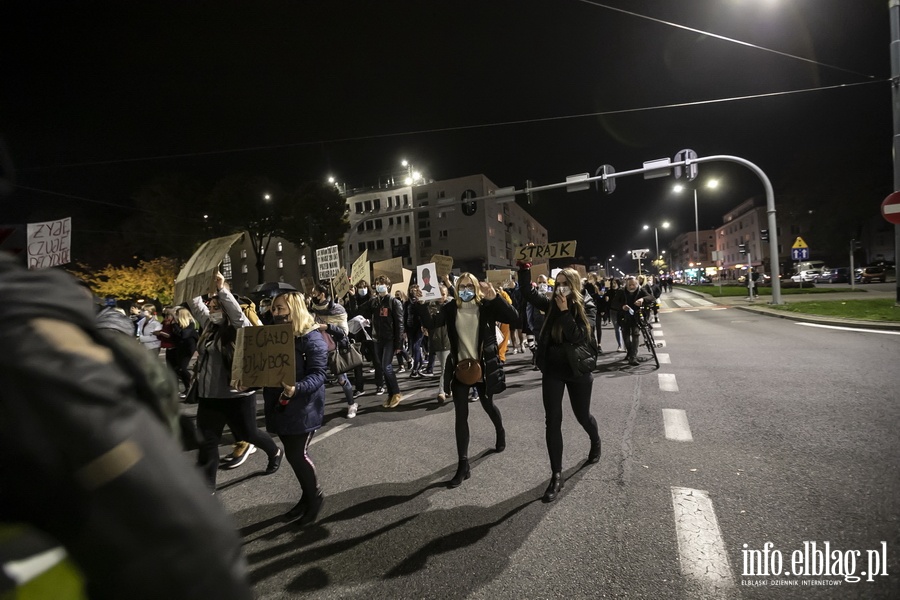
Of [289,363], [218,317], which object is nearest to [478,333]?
[289,363]

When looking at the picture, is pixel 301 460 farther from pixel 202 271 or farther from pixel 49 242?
pixel 49 242

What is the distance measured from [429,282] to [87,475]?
27.7 ft

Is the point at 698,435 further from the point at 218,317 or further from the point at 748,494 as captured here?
the point at 218,317

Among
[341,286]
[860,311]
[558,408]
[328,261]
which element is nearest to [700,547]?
[558,408]

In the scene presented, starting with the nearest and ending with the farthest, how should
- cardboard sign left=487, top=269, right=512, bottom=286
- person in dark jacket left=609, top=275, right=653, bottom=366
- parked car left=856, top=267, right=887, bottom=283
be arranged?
person in dark jacket left=609, top=275, right=653, bottom=366
cardboard sign left=487, top=269, right=512, bottom=286
parked car left=856, top=267, right=887, bottom=283

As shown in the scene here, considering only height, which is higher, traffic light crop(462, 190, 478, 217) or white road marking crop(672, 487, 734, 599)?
traffic light crop(462, 190, 478, 217)

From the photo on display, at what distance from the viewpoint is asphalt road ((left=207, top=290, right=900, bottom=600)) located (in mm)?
2748

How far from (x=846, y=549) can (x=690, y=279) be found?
10506 cm

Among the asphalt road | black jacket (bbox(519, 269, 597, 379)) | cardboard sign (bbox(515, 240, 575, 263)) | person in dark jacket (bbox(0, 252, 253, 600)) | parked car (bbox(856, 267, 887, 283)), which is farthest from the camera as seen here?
parked car (bbox(856, 267, 887, 283))

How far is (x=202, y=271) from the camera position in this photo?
171 inches

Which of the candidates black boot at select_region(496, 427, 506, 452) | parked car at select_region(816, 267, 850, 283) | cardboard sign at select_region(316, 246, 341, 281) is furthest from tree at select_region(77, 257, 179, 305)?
parked car at select_region(816, 267, 850, 283)

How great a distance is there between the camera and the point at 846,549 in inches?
110

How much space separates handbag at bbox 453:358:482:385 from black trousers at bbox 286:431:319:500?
153 centimetres

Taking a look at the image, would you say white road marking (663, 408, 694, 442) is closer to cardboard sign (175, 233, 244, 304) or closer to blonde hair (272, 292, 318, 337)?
blonde hair (272, 292, 318, 337)
